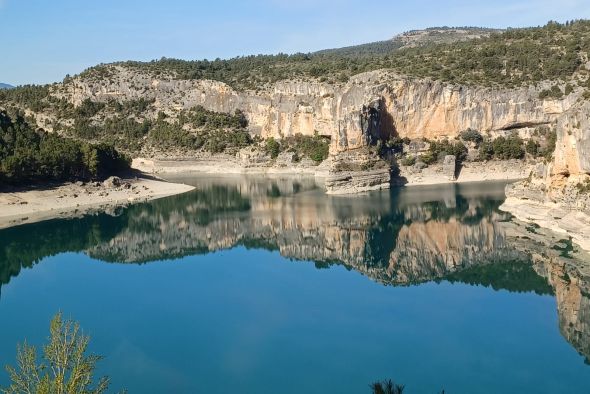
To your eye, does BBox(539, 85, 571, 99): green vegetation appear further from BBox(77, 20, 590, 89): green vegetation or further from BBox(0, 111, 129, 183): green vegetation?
BBox(0, 111, 129, 183): green vegetation

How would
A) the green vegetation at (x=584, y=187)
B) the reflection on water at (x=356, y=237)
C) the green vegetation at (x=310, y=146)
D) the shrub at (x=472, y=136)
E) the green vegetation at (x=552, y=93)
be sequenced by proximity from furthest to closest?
the green vegetation at (x=310, y=146), the shrub at (x=472, y=136), the green vegetation at (x=552, y=93), the green vegetation at (x=584, y=187), the reflection on water at (x=356, y=237)

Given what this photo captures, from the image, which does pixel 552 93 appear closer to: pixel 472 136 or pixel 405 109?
pixel 472 136

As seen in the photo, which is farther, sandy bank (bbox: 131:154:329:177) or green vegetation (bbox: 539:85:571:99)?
sandy bank (bbox: 131:154:329:177)

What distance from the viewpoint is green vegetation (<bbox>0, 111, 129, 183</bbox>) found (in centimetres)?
5553

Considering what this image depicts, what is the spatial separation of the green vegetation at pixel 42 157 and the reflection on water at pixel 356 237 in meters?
8.75

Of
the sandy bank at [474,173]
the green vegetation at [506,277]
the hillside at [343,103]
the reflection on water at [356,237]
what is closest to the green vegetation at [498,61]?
the hillside at [343,103]

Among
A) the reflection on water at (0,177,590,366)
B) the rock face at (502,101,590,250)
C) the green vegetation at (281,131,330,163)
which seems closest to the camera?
the reflection on water at (0,177,590,366)

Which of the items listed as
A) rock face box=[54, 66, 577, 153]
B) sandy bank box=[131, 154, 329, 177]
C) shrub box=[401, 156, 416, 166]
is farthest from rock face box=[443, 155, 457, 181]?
sandy bank box=[131, 154, 329, 177]

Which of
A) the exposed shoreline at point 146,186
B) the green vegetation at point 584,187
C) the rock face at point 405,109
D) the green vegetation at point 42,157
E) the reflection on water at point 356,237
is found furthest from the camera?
the rock face at point 405,109

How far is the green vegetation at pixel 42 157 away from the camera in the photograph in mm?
55531

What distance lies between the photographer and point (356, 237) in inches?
1705

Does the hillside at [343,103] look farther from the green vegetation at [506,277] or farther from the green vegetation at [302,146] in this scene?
the green vegetation at [506,277]

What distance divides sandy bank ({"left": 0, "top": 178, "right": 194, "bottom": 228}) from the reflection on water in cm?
274

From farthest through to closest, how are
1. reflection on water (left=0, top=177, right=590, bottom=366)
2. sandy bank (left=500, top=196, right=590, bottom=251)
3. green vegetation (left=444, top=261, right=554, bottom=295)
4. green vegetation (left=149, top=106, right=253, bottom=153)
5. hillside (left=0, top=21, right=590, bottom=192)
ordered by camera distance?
green vegetation (left=149, top=106, right=253, bottom=153), hillside (left=0, top=21, right=590, bottom=192), sandy bank (left=500, top=196, right=590, bottom=251), reflection on water (left=0, top=177, right=590, bottom=366), green vegetation (left=444, top=261, right=554, bottom=295)
